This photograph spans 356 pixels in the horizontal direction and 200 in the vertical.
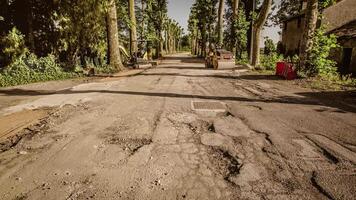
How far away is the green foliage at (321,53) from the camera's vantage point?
14.1 meters

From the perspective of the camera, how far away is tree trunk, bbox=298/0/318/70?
14195mm

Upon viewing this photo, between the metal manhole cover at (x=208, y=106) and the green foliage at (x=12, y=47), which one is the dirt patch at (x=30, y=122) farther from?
the green foliage at (x=12, y=47)

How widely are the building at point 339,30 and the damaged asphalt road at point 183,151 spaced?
10722mm

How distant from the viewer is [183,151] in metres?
4.88

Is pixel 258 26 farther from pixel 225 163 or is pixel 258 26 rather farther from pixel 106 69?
pixel 225 163

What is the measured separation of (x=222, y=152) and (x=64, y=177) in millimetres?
2627

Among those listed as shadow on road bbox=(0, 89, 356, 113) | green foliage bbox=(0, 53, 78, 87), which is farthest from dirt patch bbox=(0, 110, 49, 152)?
green foliage bbox=(0, 53, 78, 87)

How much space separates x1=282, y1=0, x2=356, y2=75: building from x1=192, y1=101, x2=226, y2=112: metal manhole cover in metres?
9.56

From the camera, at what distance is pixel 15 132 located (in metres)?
6.17

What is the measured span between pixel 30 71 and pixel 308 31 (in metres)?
15.4

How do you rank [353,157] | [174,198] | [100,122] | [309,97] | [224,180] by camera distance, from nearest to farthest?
1. [174,198]
2. [224,180]
3. [353,157]
4. [100,122]
5. [309,97]

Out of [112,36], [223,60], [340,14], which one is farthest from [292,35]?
[112,36]

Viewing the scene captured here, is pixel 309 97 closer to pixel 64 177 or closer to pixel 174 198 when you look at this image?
pixel 174 198

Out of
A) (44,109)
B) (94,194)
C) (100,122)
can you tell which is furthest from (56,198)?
(44,109)
